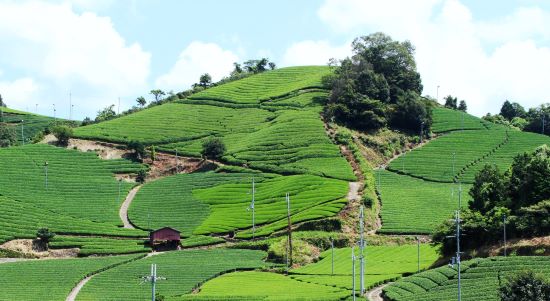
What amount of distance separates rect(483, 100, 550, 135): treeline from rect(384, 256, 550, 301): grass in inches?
3514

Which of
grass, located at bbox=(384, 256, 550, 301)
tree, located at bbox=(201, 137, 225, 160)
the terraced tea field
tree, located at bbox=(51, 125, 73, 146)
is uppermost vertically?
tree, located at bbox=(51, 125, 73, 146)

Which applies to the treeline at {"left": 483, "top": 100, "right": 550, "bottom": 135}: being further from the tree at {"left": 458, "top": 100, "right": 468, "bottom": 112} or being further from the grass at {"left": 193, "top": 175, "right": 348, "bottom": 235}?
the grass at {"left": 193, "top": 175, "right": 348, "bottom": 235}

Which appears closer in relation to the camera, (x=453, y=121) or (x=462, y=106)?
(x=453, y=121)

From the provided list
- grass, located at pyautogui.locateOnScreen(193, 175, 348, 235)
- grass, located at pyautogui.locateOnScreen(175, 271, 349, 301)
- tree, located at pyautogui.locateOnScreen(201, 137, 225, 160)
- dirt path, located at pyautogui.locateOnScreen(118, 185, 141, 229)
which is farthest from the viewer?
tree, located at pyautogui.locateOnScreen(201, 137, 225, 160)

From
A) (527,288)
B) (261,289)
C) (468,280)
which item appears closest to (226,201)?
(261,289)

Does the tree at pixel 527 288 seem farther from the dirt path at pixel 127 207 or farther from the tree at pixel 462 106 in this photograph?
the tree at pixel 462 106

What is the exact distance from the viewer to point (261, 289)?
83688mm

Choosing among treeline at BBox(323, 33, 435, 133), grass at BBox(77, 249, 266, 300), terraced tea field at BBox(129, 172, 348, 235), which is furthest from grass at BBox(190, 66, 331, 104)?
grass at BBox(77, 249, 266, 300)

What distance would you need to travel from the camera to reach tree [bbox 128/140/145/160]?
142m

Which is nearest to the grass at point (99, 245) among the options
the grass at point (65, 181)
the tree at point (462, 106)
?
the grass at point (65, 181)

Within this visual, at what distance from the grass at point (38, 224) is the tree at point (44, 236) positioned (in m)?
1.02

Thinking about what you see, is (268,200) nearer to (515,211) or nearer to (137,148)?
(137,148)

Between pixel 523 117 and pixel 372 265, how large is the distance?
109887 millimetres

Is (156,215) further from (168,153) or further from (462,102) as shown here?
(462,102)
